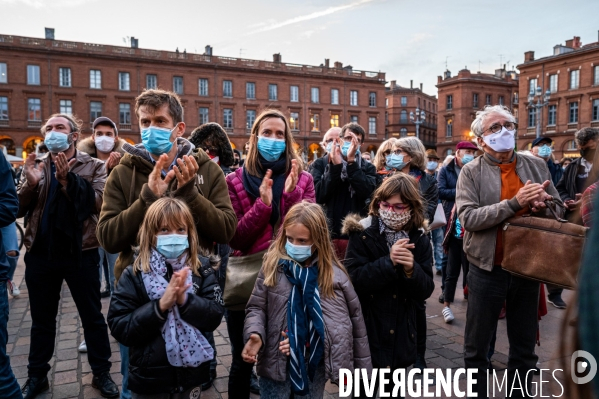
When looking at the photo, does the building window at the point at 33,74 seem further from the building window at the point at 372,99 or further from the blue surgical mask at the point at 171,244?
the blue surgical mask at the point at 171,244

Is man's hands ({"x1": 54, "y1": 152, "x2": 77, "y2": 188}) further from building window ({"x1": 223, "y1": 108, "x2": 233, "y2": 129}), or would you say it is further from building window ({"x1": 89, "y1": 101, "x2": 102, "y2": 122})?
building window ({"x1": 223, "y1": 108, "x2": 233, "y2": 129})

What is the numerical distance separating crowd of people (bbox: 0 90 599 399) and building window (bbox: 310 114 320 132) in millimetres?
45954

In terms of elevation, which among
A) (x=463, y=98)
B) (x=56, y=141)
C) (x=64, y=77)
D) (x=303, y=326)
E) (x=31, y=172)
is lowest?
(x=303, y=326)

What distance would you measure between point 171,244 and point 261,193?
754 mm

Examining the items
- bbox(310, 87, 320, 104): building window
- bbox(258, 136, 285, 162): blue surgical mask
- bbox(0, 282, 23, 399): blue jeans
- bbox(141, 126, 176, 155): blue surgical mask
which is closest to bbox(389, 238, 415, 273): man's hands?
bbox(258, 136, 285, 162): blue surgical mask

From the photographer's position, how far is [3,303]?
2.98 m

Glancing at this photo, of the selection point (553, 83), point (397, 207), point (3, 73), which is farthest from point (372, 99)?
point (397, 207)

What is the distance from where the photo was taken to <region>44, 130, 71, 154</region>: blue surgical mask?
376cm

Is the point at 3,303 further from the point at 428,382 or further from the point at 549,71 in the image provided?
the point at 549,71

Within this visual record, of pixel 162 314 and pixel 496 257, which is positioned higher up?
pixel 496 257

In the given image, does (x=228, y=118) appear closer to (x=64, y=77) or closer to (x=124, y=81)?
(x=124, y=81)

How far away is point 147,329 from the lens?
2.50 m

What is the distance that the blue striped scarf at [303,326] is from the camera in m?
2.70

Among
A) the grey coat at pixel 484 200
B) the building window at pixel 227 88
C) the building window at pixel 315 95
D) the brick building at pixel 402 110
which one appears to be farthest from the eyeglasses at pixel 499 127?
the brick building at pixel 402 110
